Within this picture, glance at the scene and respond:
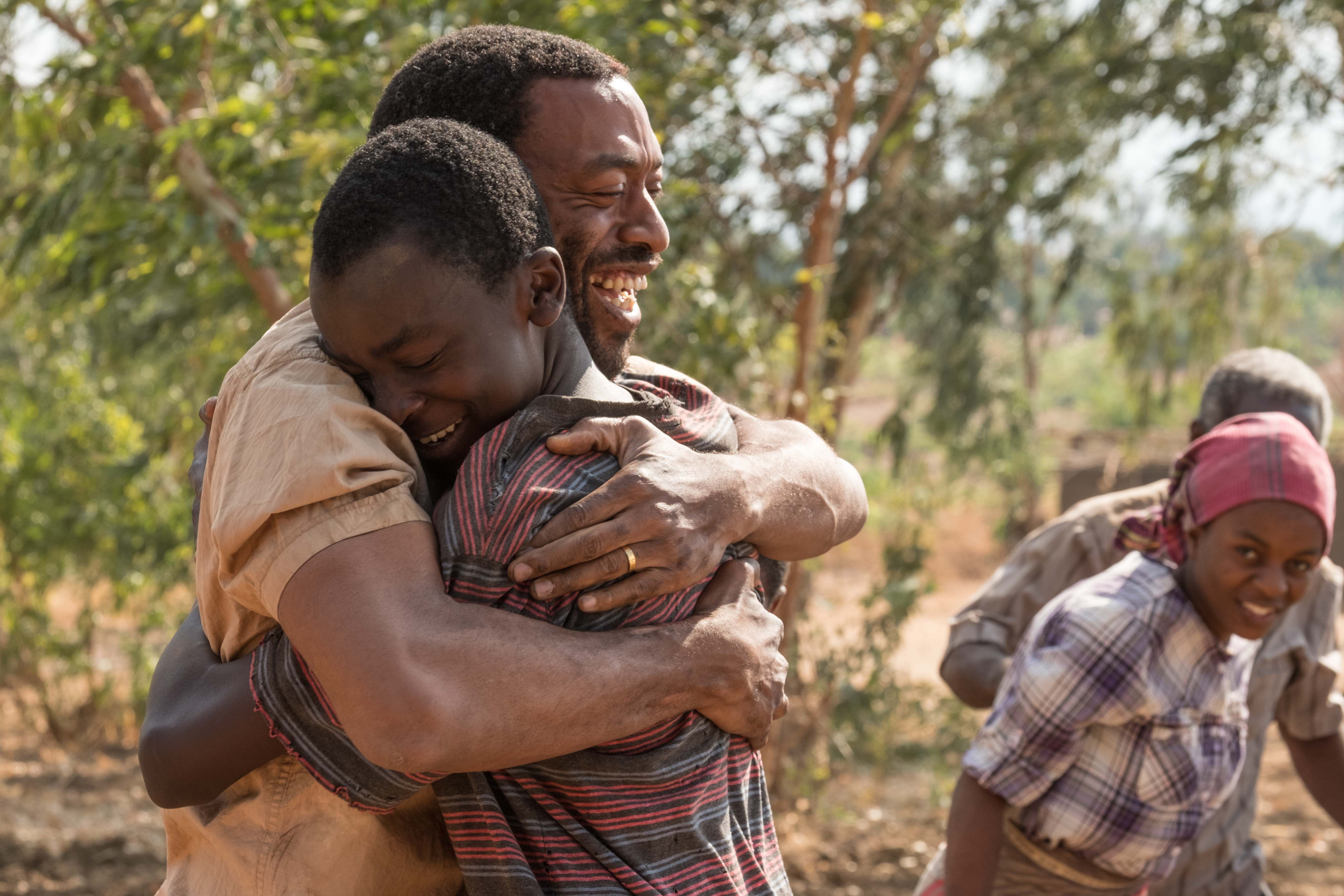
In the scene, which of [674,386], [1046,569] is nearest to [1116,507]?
[1046,569]

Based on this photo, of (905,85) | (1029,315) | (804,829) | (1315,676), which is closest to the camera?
(1315,676)

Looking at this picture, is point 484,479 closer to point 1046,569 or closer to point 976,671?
point 976,671

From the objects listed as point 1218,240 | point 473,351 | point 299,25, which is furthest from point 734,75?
point 1218,240

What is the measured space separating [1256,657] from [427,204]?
8.66ft

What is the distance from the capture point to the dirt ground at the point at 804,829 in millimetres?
5594

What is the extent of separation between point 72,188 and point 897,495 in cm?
398

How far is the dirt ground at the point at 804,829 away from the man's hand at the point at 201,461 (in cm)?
398

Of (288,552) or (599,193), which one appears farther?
(599,193)

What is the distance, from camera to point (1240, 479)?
251 centimetres

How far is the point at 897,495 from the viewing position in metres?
6.30

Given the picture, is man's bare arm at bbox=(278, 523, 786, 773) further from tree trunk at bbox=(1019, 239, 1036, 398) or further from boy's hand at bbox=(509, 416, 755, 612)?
tree trunk at bbox=(1019, 239, 1036, 398)

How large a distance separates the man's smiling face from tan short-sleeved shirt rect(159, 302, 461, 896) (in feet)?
1.15

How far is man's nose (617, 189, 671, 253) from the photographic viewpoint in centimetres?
171

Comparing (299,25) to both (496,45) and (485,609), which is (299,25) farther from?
(485,609)
